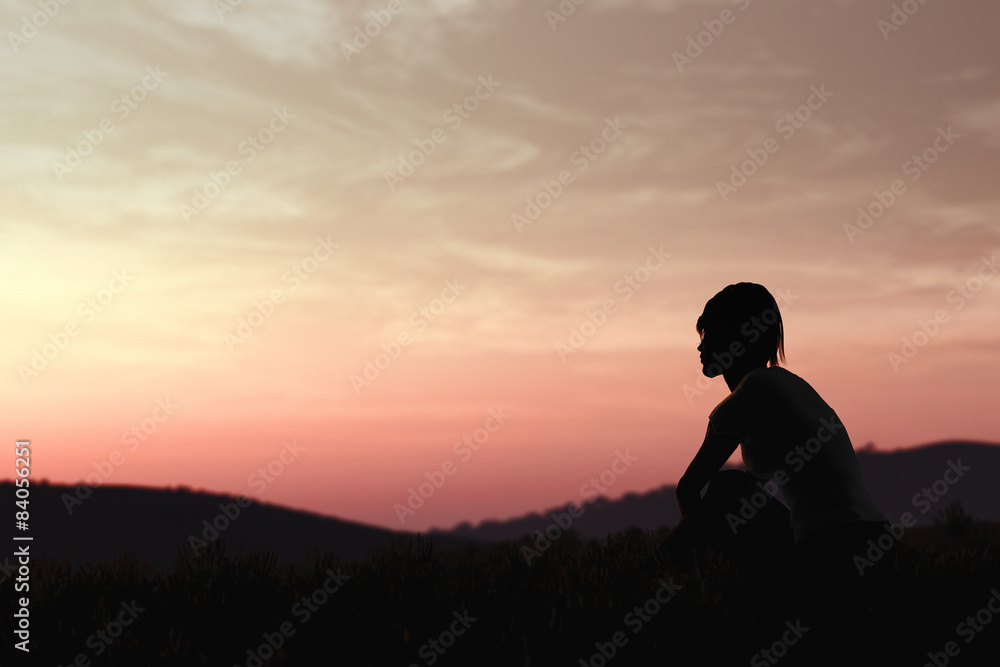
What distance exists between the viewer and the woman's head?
5934 millimetres

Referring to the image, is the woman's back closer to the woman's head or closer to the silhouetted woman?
the silhouetted woman

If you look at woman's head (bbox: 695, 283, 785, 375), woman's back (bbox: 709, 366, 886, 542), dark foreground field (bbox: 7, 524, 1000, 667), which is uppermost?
woman's head (bbox: 695, 283, 785, 375)

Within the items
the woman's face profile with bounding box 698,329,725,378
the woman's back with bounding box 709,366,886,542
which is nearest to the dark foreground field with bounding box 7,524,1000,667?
the woman's back with bounding box 709,366,886,542

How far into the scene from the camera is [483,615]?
6.14m

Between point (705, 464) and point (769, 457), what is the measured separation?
47 cm

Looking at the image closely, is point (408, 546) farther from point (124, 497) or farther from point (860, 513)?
point (124, 497)

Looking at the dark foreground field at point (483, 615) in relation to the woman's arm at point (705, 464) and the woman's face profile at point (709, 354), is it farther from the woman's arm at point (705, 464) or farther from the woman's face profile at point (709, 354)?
the woman's face profile at point (709, 354)

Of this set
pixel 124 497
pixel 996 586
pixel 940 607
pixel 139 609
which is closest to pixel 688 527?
pixel 940 607

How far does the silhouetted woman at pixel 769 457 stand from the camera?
5.55m

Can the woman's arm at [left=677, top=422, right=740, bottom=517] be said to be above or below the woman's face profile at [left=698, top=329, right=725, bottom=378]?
below

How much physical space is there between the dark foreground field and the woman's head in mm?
1334

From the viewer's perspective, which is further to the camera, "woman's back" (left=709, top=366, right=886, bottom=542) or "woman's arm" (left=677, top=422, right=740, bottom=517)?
"woman's arm" (left=677, top=422, right=740, bottom=517)

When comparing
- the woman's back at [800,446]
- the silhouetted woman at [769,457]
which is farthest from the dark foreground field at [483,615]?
the woman's back at [800,446]

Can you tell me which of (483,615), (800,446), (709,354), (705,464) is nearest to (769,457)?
(800,446)
